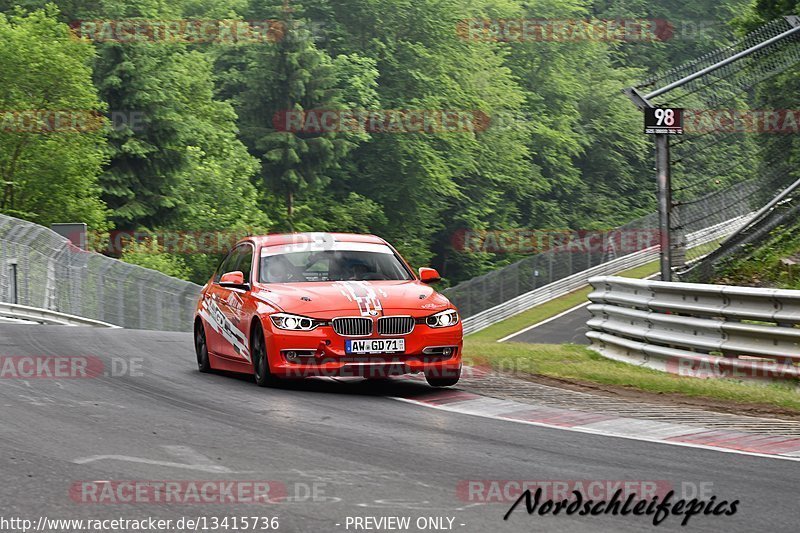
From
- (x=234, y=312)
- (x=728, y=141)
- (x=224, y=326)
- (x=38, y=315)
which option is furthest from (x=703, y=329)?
(x=38, y=315)

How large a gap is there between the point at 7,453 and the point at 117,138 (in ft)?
158

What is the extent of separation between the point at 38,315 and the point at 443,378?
18.1 metres

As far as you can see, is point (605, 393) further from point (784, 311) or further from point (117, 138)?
point (117, 138)

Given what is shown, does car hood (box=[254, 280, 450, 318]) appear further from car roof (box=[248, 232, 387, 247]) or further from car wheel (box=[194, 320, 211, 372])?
car wheel (box=[194, 320, 211, 372])

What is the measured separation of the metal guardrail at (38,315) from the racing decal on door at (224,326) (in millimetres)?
14042

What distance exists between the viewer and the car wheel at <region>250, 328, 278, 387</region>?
12719 mm

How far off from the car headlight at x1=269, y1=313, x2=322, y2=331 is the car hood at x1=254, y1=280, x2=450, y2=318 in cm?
5

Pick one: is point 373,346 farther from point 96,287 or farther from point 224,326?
point 96,287

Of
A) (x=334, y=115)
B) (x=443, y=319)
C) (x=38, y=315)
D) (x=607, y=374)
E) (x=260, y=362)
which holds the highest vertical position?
(x=334, y=115)

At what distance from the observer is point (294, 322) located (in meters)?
12.4

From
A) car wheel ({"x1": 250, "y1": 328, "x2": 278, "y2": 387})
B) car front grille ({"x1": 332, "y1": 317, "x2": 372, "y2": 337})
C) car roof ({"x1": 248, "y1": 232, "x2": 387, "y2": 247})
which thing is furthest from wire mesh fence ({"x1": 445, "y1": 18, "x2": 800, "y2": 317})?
car wheel ({"x1": 250, "y1": 328, "x2": 278, "y2": 387})

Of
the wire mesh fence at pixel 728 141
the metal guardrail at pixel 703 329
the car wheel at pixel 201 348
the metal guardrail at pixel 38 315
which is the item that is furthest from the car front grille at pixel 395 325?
the metal guardrail at pixel 38 315

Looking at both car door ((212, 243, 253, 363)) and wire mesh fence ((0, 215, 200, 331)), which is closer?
car door ((212, 243, 253, 363))

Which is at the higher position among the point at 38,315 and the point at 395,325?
the point at 395,325
